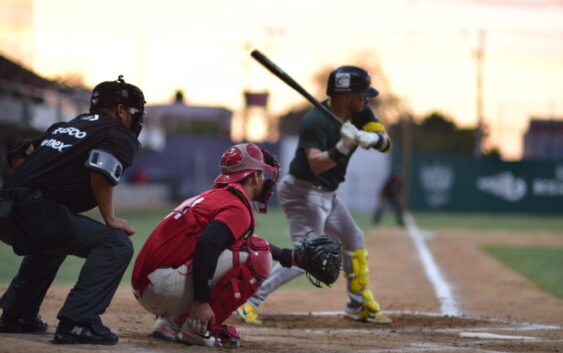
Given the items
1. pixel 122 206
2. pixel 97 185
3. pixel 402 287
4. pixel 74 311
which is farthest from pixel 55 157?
pixel 122 206

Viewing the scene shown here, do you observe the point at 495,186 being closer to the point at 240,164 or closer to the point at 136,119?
the point at 240,164

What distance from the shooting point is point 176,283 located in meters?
5.62

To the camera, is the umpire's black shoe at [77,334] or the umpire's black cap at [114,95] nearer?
the umpire's black shoe at [77,334]

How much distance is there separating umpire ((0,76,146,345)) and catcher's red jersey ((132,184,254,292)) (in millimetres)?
145

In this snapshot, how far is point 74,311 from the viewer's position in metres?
5.47

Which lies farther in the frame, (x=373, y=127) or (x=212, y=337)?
(x=373, y=127)

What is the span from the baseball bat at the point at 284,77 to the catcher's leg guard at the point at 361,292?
121 cm

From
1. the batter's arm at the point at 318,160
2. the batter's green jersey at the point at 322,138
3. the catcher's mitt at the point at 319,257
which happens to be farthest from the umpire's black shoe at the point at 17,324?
the batter's green jersey at the point at 322,138

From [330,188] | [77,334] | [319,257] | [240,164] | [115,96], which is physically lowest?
[77,334]

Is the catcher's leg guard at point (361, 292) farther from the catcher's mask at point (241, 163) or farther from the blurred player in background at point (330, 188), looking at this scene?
the catcher's mask at point (241, 163)

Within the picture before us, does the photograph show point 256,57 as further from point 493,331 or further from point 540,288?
point 540,288

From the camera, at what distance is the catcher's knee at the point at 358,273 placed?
7793 mm

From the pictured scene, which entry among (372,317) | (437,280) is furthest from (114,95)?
(437,280)

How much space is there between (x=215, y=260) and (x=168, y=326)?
90 cm
